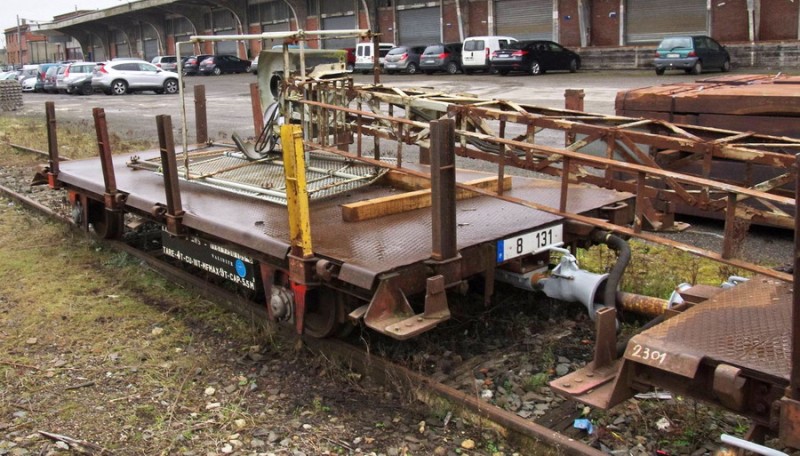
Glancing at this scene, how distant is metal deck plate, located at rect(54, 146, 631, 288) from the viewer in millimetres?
4387

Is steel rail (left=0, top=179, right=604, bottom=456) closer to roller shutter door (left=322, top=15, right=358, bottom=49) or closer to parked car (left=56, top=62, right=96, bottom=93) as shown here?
parked car (left=56, top=62, right=96, bottom=93)

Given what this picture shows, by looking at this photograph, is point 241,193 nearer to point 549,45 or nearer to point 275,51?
point 275,51

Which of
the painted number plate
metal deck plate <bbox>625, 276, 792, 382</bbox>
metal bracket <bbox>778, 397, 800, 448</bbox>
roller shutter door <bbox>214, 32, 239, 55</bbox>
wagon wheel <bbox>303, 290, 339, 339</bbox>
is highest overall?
roller shutter door <bbox>214, 32, 239, 55</bbox>

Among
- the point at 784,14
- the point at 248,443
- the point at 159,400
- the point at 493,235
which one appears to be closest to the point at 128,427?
the point at 159,400

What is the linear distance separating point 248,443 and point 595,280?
2171 mm

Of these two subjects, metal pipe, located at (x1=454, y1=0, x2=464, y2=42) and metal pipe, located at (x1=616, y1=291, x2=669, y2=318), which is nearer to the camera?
metal pipe, located at (x1=616, y1=291, x2=669, y2=318)

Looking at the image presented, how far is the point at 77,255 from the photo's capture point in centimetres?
757

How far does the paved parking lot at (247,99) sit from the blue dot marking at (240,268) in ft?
35.4

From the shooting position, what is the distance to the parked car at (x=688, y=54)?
98.6 ft

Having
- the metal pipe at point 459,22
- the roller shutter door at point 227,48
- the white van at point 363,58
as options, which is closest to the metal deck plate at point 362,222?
the white van at point 363,58

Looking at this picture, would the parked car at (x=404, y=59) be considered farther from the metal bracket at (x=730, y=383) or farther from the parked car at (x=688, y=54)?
the metal bracket at (x=730, y=383)

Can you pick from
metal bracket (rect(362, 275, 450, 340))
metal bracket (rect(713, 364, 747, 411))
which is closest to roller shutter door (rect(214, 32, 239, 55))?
metal bracket (rect(362, 275, 450, 340))

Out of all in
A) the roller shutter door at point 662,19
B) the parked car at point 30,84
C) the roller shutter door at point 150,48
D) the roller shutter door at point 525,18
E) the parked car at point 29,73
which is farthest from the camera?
the roller shutter door at point 150,48

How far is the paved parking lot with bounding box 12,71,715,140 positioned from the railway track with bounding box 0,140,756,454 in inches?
449
